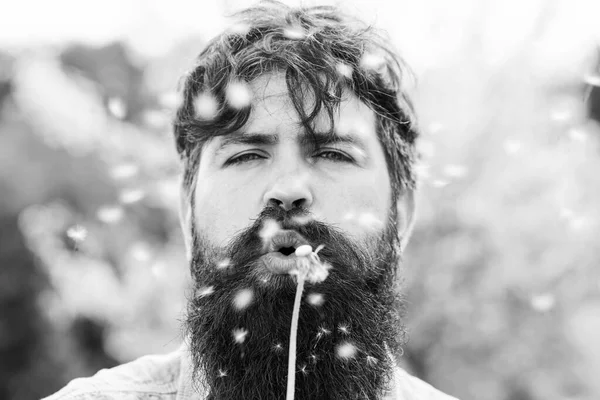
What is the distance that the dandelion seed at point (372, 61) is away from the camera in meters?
3.37

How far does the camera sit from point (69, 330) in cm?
1019

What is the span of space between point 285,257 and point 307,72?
837 millimetres

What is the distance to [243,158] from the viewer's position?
9.87ft

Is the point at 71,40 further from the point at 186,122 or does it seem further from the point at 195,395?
the point at 195,395

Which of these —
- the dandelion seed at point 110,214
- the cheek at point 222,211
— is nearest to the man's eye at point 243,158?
the cheek at point 222,211

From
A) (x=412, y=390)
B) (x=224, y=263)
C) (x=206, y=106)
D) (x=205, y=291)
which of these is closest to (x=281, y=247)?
(x=224, y=263)

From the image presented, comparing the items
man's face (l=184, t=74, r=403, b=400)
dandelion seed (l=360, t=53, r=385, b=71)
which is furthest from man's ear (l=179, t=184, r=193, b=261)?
dandelion seed (l=360, t=53, r=385, b=71)

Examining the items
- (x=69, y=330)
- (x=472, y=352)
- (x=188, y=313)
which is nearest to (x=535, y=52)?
(x=472, y=352)

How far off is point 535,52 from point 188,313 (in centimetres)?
546

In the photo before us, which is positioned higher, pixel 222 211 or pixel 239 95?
pixel 239 95

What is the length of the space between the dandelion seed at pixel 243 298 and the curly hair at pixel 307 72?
0.69 metres

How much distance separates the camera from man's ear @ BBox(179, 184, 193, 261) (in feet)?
11.0

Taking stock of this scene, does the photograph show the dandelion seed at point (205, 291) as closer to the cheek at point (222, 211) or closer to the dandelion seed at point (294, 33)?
the cheek at point (222, 211)

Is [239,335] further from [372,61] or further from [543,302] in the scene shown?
[543,302]
